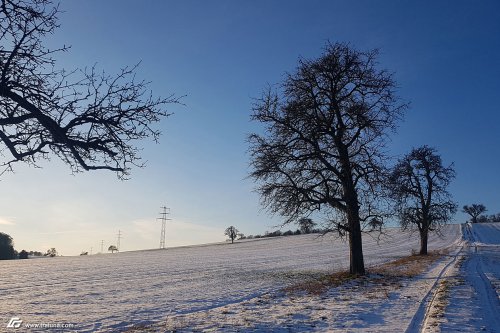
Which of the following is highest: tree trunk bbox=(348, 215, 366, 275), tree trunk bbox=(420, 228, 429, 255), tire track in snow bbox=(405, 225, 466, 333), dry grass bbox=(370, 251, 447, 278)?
tree trunk bbox=(420, 228, 429, 255)

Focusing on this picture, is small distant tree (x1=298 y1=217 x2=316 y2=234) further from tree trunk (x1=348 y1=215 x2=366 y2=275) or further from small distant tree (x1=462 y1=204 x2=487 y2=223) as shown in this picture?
small distant tree (x1=462 y1=204 x2=487 y2=223)

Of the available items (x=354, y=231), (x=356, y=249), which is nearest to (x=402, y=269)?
(x=356, y=249)

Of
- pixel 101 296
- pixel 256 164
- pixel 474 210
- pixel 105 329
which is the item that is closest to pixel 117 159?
pixel 105 329

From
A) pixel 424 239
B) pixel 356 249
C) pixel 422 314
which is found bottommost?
pixel 422 314

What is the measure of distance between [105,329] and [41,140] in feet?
17.8

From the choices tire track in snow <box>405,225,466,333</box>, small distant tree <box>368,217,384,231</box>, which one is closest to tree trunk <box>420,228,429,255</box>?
small distant tree <box>368,217,384,231</box>

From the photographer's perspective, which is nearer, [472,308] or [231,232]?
[472,308]

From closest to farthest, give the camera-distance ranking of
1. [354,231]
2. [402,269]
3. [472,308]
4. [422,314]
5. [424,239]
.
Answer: [422,314], [472,308], [354,231], [402,269], [424,239]

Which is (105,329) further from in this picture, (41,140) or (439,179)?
(439,179)

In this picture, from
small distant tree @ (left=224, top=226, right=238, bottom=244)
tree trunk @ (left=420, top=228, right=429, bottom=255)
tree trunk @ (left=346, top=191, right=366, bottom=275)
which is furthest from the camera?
small distant tree @ (left=224, top=226, right=238, bottom=244)

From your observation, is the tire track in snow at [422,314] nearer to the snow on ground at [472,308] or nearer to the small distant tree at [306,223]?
the snow on ground at [472,308]

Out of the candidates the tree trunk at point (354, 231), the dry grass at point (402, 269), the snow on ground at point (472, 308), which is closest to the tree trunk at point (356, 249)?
the tree trunk at point (354, 231)

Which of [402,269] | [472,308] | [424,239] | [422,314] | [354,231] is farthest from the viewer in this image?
[424,239]

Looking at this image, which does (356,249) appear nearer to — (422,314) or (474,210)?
(422,314)
